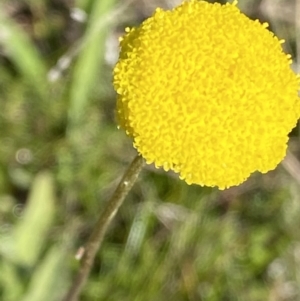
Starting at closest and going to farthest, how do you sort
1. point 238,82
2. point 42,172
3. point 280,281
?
point 238,82 < point 42,172 < point 280,281

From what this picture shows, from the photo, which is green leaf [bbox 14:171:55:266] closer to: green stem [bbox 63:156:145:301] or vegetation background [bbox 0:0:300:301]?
vegetation background [bbox 0:0:300:301]

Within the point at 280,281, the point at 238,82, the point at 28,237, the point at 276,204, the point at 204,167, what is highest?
the point at 238,82

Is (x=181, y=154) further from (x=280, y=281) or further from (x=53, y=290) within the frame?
(x=280, y=281)

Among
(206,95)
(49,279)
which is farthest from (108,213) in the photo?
(49,279)

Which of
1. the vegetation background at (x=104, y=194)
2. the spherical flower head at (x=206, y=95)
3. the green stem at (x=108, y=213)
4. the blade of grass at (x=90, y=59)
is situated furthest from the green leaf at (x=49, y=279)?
the spherical flower head at (x=206, y=95)

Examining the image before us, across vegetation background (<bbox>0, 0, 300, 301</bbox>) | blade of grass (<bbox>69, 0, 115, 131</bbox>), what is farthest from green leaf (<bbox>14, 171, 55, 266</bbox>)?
blade of grass (<bbox>69, 0, 115, 131</bbox>)

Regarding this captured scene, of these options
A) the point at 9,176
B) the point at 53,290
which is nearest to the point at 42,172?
the point at 9,176
